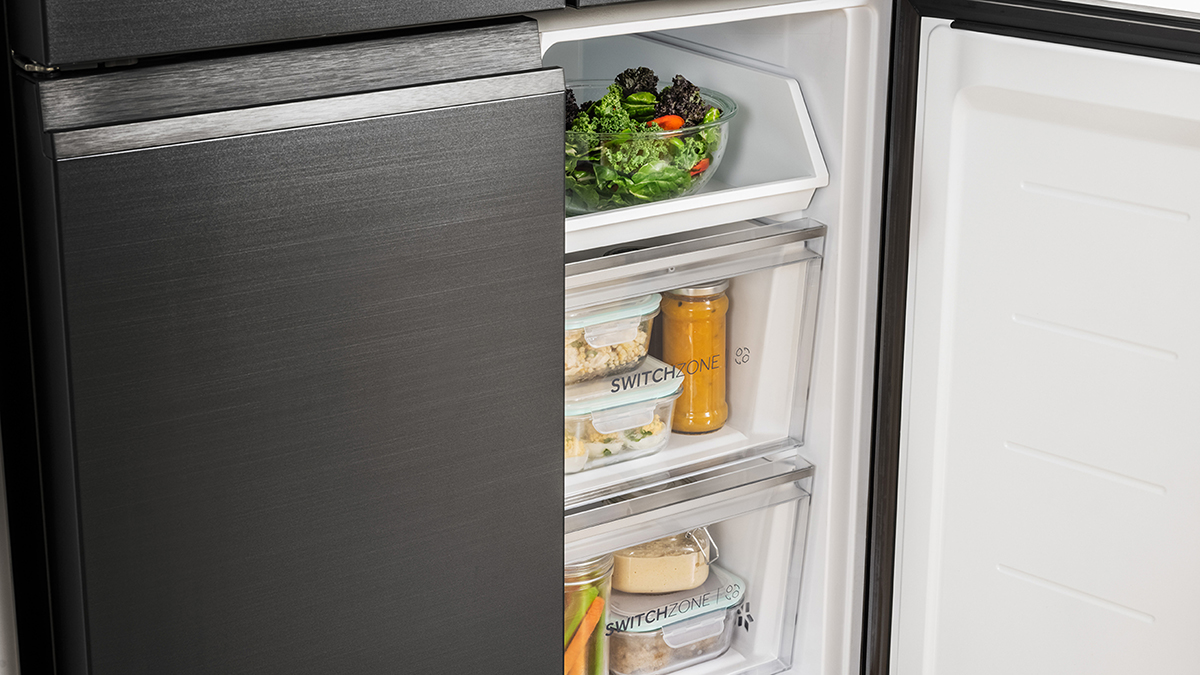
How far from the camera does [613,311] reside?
120cm

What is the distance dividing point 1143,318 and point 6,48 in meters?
1.00

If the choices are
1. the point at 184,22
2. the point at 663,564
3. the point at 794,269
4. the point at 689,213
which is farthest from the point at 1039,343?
the point at 184,22

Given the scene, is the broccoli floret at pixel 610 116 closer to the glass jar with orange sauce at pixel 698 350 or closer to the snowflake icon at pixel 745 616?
the glass jar with orange sauce at pixel 698 350

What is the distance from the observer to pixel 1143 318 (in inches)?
42.9

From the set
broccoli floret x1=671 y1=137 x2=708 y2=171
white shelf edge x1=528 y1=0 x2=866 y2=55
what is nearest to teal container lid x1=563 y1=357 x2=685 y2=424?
broccoli floret x1=671 y1=137 x2=708 y2=171

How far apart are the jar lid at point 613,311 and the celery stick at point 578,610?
312mm

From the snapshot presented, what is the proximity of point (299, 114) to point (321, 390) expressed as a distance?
0.69 ft

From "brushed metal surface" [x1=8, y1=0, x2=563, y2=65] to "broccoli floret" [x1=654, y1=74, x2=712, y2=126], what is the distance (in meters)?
0.37

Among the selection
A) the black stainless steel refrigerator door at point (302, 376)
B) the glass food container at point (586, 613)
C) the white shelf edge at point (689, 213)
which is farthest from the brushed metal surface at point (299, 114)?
the glass food container at point (586, 613)

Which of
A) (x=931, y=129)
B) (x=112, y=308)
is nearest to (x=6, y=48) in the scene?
(x=112, y=308)

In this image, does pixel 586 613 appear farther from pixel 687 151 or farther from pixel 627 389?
pixel 687 151

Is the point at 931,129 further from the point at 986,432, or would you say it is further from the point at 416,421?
the point at 416,421

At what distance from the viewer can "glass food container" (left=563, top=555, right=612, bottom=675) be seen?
1.27 m

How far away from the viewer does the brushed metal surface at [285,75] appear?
77 cm
